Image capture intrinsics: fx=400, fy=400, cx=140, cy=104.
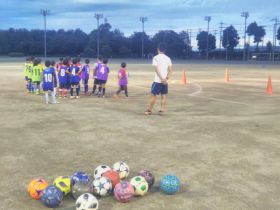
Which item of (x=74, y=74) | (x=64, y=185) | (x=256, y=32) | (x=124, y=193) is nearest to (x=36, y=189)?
(x=64, y=185)

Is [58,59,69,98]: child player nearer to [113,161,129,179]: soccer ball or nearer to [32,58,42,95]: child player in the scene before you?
[32,58,42,95]: child player

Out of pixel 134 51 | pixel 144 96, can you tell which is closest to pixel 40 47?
pixel 134 51

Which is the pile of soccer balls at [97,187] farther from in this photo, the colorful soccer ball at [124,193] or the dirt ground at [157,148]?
the dirt ground at [157,148]

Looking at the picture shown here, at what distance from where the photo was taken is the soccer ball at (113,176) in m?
5.46

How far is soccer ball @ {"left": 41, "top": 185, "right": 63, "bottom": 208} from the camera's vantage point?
4957mm

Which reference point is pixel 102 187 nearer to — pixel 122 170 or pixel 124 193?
pixel 124 193

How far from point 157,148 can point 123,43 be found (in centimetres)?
9976

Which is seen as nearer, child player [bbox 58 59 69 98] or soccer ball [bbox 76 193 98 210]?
soccer ball [bbox 76 193 98 210]

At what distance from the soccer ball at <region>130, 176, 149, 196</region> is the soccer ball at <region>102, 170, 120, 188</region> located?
0.82ft

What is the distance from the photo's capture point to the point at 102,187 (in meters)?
5.27

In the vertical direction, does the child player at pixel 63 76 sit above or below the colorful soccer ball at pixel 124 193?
above

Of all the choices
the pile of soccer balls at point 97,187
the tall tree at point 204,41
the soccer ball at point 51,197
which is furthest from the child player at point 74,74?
the tall tree at point 204,41

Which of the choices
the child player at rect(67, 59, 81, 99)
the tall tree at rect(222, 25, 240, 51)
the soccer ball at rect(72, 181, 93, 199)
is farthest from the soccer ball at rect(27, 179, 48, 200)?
the tall tree at rect(222, 25, 240, 51)

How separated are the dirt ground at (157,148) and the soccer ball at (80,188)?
139mm
